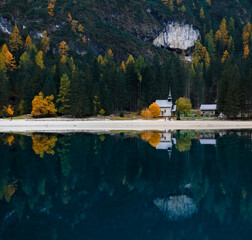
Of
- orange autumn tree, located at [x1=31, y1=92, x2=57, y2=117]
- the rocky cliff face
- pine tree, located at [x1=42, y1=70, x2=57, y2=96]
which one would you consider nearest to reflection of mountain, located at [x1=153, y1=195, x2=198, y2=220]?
orange autumn tree, located at [x1=31, y1=92, x2=57, y2=117]

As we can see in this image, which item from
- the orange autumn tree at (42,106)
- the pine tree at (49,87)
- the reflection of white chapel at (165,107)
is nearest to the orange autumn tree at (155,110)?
the reflection of white chapel at (165,107)

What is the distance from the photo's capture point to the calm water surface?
1091cm

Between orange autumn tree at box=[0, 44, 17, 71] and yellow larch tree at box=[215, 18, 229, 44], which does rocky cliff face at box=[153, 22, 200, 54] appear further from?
orange autumn tree at box=[0, 44, 17, 71]

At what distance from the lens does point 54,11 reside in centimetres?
17038

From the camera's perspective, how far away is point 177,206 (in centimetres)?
1329

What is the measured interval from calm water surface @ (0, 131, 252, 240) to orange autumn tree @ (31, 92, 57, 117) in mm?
54410

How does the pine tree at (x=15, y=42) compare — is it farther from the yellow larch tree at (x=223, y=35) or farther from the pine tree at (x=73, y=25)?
the yellow larch tree at (x=223, y=35)

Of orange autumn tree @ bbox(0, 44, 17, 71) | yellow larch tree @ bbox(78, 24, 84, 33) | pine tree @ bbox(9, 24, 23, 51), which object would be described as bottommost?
orange autumn tree @ bbox(0, 44, 17, 71)

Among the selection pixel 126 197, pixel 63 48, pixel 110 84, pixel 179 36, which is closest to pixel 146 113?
pixel 110 84

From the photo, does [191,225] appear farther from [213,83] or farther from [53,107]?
[213,83]

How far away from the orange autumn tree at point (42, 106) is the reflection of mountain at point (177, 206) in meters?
67.7

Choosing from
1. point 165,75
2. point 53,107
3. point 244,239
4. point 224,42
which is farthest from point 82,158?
point 224,42

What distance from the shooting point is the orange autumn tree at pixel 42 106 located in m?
78.0

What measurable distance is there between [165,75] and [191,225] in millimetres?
85183
